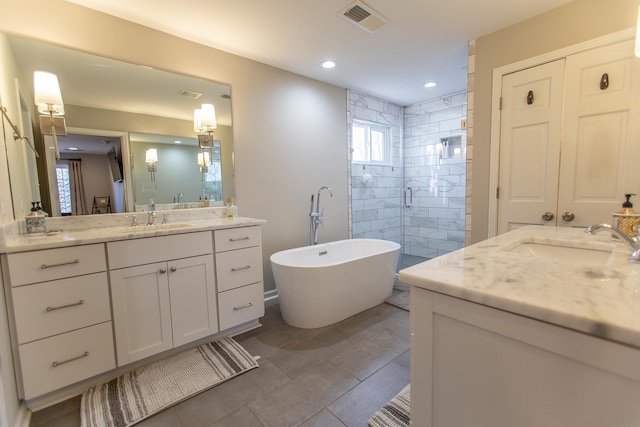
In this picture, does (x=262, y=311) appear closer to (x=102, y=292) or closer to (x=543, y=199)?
(x=102, y=292)

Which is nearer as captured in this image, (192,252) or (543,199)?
(192,252)

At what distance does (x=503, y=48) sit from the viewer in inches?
93.7

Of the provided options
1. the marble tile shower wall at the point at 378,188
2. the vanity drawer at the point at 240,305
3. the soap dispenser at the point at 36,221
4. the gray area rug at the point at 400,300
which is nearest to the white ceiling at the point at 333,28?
the marble tile shower wall at the point at 378,188

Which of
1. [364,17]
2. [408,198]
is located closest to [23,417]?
[364,17]

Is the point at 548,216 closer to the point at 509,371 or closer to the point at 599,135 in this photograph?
the point at 599,135

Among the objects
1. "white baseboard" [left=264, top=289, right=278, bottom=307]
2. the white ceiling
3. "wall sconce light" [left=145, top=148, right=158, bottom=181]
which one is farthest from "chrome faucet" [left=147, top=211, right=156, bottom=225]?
the white ceiling

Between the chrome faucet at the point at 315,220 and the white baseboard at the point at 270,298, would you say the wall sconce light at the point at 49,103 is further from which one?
the chrome faucet at the point at 315,220

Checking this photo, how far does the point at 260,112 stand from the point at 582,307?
2879 mm

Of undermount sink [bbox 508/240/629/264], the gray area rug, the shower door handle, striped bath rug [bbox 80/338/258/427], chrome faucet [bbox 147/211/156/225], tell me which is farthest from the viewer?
the shower door handle

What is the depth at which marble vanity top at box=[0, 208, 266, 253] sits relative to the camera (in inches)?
60.6

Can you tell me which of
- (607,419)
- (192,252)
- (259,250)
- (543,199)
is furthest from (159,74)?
(543,199)

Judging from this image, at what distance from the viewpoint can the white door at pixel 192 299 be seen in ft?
6.57

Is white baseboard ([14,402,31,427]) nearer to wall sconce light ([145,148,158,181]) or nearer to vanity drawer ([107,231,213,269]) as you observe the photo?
vanity drawer ([107,231,213,269])

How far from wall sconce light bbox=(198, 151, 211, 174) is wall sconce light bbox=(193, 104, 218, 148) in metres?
0.07
